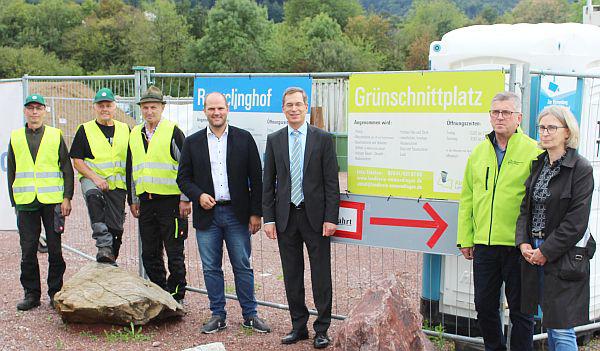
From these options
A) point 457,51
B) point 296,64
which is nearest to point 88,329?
point 457,51

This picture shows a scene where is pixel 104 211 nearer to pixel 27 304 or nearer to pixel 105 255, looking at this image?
pixel 105 255

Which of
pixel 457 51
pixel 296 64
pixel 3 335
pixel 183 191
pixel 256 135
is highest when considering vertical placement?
pixel 296 64

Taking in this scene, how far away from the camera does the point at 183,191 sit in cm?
627

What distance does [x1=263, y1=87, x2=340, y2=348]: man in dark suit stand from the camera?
5801 mm

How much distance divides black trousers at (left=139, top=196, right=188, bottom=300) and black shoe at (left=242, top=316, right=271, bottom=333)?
2.89ft

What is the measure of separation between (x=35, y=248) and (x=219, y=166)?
7.16 feet

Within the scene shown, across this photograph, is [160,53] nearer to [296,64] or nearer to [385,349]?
[296,64]

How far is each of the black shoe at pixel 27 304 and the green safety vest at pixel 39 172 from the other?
957 mm

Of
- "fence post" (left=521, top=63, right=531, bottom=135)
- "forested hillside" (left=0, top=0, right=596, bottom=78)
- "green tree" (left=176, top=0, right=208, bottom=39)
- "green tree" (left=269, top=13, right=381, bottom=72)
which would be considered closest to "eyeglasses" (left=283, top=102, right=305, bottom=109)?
"fence post" (left=521, top=63, right=531, bottom=135)

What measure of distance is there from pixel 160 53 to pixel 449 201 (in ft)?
228

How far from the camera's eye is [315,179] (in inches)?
228

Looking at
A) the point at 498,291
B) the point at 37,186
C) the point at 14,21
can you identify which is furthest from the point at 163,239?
the point at 14,21

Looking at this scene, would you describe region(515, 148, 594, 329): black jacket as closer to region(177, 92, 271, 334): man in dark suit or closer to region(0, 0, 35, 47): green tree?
region(177, 92, 271, 334): man in dark suit

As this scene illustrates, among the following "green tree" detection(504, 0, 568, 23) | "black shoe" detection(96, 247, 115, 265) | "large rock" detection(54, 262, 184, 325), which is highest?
"green tree" detection(504, 0, 568, 23)
